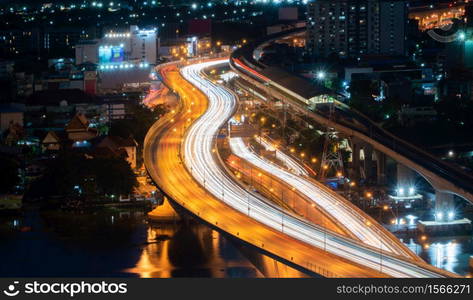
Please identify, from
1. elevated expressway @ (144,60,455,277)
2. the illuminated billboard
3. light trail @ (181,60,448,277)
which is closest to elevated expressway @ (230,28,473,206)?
light trail @ (181,60,448,277)

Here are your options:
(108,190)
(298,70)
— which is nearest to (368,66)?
(298,70)

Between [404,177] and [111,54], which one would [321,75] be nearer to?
[111,54]

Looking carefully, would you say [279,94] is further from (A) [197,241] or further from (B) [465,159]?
(A) [197,241]

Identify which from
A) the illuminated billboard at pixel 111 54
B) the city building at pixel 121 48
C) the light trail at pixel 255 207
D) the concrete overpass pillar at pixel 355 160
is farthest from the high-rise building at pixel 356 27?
the concrete overpass pillar at pixel 355 160

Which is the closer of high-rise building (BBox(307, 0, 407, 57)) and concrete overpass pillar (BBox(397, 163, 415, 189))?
concrete overpass pillar (BBox(397, 163, 415, 189))

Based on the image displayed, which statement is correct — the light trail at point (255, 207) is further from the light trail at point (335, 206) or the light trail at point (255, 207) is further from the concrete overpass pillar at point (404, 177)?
the concrete overpass pillar at point (404, 177)

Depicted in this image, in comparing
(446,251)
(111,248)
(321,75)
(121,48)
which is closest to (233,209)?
(111,248)

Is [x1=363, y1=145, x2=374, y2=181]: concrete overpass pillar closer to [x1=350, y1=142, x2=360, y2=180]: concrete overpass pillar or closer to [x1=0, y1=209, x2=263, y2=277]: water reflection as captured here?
[x1=350, y1=142, x2=360, y2=180]: concrete overpass pillar

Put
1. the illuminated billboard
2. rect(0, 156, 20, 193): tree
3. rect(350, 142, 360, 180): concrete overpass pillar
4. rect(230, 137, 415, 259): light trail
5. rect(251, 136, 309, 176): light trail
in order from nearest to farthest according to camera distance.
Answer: rect(230, 137, 415, 259): light trail
rect(0, 156, 20, 193): tree
rect(251, 136, 309, 176): light trail
rect(350, 142, 360, 180): concrete overpass pillar
the illuminated billboard
